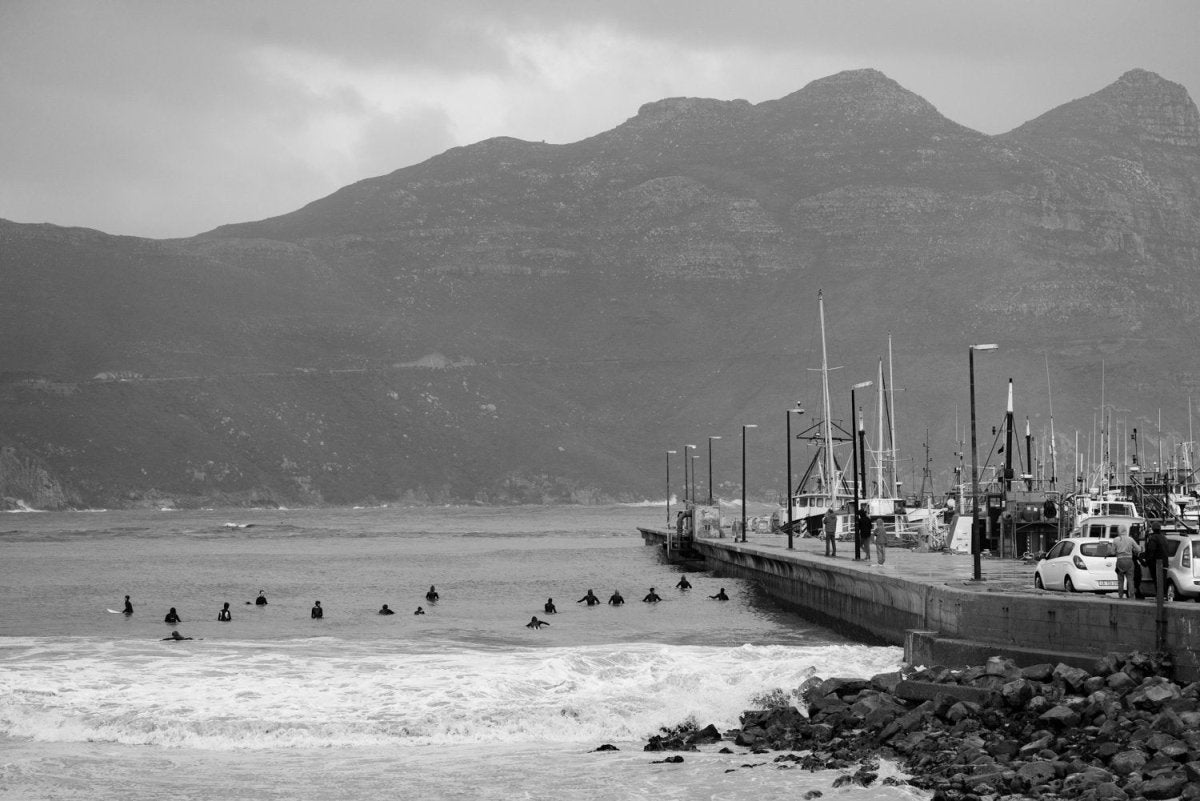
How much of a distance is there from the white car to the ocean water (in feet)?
12.5

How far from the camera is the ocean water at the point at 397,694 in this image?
2355 centimetres

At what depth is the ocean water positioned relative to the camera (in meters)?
23.5

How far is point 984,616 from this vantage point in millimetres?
29016

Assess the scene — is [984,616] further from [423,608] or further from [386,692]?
[423,608]

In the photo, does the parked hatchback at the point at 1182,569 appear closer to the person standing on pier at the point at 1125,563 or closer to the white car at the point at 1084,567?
the person standing on pier at the point at 1125,563

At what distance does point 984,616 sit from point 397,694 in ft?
36.1

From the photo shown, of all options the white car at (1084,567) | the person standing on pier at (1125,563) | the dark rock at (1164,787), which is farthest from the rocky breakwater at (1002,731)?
the white car at (1084,567)

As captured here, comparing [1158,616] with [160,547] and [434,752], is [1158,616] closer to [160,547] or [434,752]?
[434,752]

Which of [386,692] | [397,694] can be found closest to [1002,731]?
[397,694]

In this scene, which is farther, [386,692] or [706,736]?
[386,692]

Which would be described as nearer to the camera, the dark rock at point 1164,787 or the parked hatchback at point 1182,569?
the dark rock at point 1164,787

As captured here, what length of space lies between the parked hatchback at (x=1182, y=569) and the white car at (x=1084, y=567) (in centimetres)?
239

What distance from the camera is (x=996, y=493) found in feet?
194

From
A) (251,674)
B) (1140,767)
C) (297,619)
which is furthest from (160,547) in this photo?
(1140,767)
